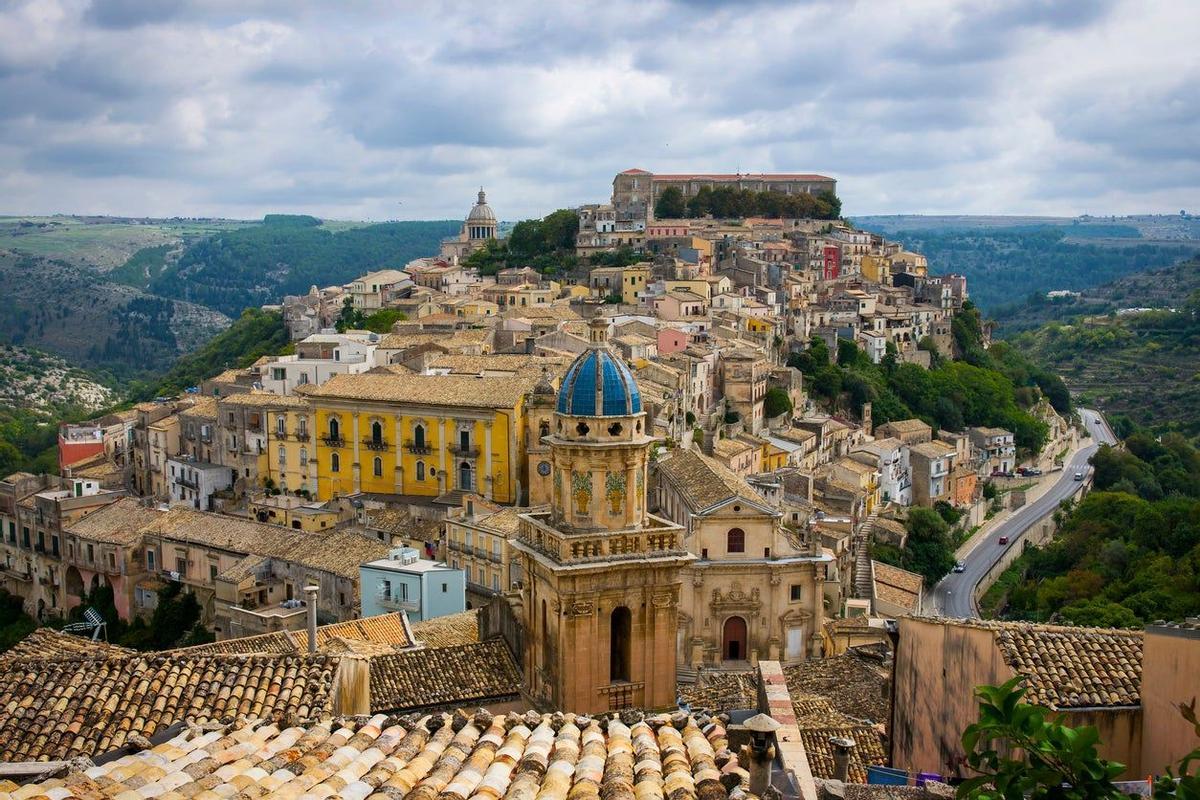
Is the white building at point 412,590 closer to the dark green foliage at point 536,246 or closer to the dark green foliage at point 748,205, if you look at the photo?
the dark green foliage at point 536,246

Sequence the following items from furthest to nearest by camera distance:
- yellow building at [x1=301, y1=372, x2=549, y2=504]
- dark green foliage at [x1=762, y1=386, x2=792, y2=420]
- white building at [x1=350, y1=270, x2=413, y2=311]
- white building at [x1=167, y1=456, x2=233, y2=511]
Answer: white building at [x1=350, y1=270, x2=413, y2=311]
dark green foliage at [x1=762, y1=386, x2=792, y2=420]
white building at [x1=167, y1=456, x2=233, y2=511]
yellow building at [x1=301, y1=372, x2=549, y2=504]

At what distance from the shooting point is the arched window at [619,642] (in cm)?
2094

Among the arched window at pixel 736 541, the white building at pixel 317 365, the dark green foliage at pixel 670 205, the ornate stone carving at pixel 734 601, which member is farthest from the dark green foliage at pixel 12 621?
the dark green foliage at pixel 670 205

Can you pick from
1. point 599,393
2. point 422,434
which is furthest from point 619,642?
point 422,434

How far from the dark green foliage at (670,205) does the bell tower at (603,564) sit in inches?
3652

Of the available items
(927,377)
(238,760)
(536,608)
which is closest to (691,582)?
(536,608)

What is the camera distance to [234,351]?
97.0 metres

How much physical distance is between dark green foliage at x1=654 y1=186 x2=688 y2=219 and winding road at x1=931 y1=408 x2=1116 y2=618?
41.9 m

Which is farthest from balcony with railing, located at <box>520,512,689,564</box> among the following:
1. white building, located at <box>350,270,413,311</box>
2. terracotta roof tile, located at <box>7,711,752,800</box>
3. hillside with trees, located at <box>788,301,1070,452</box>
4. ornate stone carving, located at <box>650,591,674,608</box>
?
white building, located at <box>350,270,413,311</box>

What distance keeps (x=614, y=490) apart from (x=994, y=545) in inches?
1989

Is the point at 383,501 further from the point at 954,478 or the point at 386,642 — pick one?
the point at 954,478

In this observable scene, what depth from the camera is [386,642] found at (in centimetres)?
2812

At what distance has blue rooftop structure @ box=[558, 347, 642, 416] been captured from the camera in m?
21.0

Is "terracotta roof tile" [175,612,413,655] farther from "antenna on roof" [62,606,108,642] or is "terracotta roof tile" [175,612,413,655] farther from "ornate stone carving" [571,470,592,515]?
"antenna on roof" [62,606,108,642]
